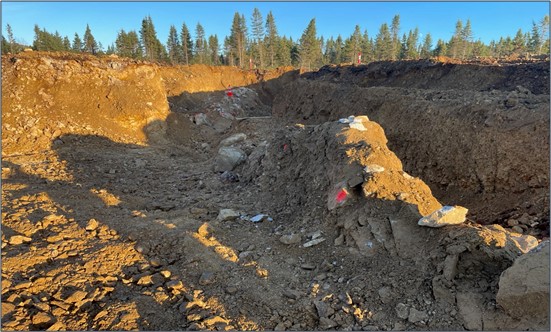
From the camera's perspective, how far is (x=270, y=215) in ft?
25.1

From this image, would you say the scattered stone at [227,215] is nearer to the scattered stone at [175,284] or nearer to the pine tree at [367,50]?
the scattered stone at [175,284]

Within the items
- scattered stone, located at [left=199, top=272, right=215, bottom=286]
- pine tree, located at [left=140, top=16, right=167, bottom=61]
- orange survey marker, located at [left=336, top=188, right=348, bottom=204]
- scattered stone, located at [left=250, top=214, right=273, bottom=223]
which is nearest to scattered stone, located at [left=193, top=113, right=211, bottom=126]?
scattered stone, located at [left=250, top=214, right=273, bottom=223]

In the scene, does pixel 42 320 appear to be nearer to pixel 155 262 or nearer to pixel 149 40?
pixel 155 262

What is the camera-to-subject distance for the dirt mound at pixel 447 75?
1521 cm

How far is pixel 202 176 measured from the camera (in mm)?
11070

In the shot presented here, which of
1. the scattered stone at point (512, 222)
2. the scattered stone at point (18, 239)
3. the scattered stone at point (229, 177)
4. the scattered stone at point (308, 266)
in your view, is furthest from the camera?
the scattered stone at point (229, 177)

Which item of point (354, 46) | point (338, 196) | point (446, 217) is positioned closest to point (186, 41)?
point (354, 46)

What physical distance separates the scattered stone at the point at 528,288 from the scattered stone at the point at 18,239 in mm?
7629

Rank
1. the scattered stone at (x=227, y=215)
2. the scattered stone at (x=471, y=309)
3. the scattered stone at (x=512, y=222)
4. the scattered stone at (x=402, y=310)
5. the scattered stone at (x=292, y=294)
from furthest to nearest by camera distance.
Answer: the scattered stone at (x=512, y=222)
the scattered stone at (x=227, y=215)
the scattered stone at (x=292, y=294)
the scattered stone at (x=402, y=310)
the scattered stone at (x=471, y=309)

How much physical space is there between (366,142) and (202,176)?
587cm

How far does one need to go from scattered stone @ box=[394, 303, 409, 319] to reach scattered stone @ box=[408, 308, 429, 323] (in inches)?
2.0

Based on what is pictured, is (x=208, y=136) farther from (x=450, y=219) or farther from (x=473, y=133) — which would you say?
(x=450, y=219)

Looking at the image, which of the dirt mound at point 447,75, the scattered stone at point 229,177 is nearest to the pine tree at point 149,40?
the dirt mound at point 447,75

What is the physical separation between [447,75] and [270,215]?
54.2 ft
